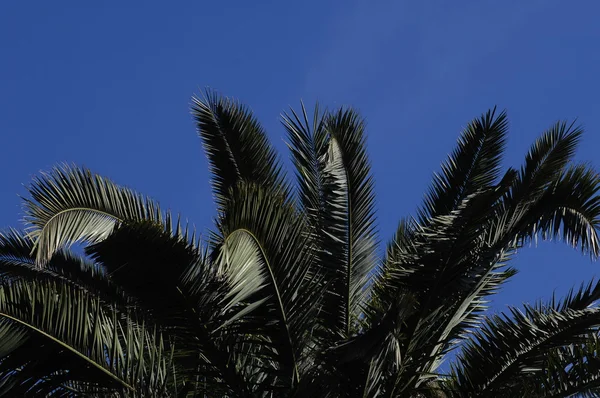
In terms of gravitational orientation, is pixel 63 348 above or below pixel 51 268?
below

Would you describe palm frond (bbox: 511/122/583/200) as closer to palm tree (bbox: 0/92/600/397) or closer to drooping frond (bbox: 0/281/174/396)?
palm tree (bbox: 0/92/600/397)

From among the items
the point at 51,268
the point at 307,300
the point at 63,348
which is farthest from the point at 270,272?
the point at 51,268

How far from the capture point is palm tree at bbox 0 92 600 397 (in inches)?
298

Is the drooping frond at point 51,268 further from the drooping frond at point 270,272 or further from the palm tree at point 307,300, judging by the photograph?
the drooping frond at point 270,272

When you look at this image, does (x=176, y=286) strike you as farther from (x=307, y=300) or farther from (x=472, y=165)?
(x=472, y=165)

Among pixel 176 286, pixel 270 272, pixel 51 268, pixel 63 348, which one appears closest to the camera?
pixel 63 348

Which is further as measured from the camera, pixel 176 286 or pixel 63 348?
pixel 176 286

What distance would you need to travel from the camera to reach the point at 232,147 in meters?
10.8

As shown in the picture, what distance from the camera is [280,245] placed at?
7.86 m

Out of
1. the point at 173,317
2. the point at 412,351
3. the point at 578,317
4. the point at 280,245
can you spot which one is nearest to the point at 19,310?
the point at 173,317

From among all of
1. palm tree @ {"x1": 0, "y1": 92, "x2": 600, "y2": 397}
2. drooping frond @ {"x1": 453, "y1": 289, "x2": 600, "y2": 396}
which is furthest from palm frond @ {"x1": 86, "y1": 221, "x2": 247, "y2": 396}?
drooping frond @ {"x1": 453, "y1": 289, "x2": 600, "y2": 396}

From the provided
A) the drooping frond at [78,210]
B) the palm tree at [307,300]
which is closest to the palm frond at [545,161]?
the palm tree at [307,300]

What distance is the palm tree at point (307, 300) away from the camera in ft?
24.8

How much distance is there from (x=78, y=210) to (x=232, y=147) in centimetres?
280
